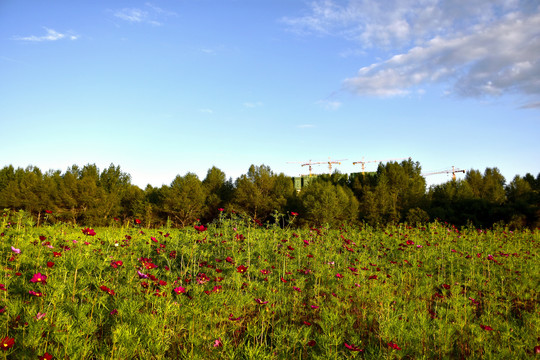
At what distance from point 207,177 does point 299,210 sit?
17.0 m

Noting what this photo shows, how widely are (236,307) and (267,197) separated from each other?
134 ft

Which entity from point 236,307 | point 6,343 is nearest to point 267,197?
point 236,307

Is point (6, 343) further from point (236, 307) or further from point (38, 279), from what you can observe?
point (236, 307)

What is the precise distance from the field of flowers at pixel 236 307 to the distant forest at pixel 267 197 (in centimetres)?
2931

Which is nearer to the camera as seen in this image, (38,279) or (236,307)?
(38,279)

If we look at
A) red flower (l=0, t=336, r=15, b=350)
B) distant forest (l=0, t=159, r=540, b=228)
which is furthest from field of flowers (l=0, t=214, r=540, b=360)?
distant forest (l=0, t=159, r=540, b=228)

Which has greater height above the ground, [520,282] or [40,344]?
[40,344]

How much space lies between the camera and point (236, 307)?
4.04 meters

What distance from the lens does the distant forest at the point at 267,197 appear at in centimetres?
3738

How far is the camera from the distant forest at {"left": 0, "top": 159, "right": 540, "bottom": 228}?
37.4 metres

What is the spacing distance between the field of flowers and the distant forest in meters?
29.3

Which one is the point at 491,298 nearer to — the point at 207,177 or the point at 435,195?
the point at 435,195

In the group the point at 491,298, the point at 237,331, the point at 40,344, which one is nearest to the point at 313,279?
the point at 237,331

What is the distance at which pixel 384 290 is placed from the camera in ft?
18.5
